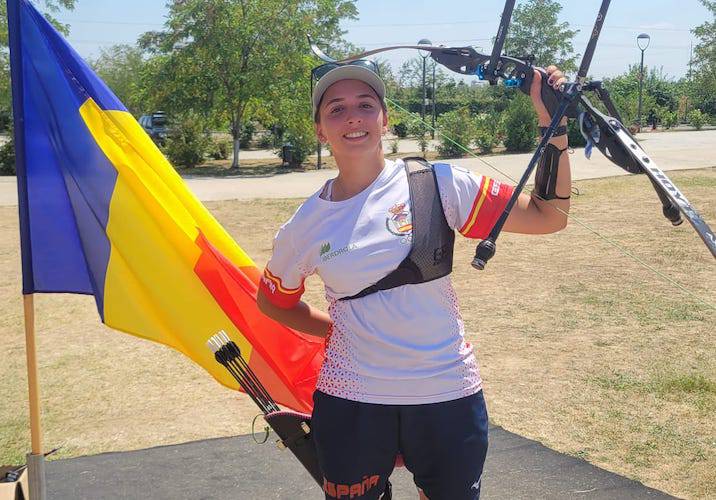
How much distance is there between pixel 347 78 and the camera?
2.52 m

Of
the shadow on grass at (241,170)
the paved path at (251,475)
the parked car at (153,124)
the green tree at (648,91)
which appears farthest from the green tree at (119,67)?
the paved path at (251,475)

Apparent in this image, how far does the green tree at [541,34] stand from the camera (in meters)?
35.1

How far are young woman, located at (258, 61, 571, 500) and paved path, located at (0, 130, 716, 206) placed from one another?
48.6 feet

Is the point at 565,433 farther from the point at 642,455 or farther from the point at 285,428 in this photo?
the point at 285,428

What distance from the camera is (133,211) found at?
11.8 feet

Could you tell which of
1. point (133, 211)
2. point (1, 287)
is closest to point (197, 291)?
point (133, 211)

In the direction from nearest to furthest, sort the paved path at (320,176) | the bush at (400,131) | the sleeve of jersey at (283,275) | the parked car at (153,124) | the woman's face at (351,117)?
the woman's face at (351,117) → the sleeve of jersey at (283,275) → the paved path at (320,176) → the parked car at (153,124) → the bush at (400,131)

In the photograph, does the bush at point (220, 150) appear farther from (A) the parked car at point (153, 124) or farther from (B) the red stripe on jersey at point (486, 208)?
(B) the red stripe on jersey at point (486, 208)

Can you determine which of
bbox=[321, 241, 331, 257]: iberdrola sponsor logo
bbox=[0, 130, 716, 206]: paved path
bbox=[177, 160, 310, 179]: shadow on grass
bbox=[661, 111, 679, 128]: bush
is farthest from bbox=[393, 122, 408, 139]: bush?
bbox=[321, 241, 331, 257]: iberdrola sponsor logo

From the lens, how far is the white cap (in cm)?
251

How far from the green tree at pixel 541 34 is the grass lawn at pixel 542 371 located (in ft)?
86.7

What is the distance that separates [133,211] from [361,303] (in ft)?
5.19

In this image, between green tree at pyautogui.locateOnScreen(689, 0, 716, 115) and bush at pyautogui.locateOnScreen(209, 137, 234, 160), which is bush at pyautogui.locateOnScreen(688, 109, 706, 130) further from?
bush at pyautogui.locateOnScreen(209, 137, 234, 160)

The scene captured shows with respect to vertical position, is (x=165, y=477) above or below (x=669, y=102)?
below
